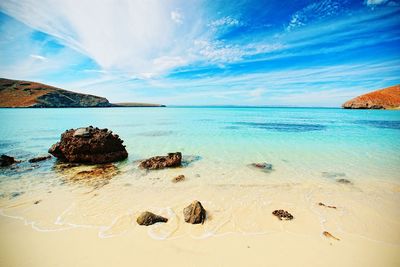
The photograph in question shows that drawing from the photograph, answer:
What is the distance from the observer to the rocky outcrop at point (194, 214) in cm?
496

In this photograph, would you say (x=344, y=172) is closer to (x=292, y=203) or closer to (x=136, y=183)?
(x=292, y=203)

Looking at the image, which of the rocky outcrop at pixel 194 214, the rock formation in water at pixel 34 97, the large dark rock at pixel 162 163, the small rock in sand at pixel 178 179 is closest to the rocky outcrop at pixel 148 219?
the rocky outcrop at pixel 194 214

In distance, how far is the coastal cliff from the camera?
322 ft

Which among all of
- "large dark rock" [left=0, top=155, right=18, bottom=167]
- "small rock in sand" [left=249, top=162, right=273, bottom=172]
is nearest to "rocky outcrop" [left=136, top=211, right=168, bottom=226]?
"small rock in sand" [left=249, top=162, right=273, bottom=172]

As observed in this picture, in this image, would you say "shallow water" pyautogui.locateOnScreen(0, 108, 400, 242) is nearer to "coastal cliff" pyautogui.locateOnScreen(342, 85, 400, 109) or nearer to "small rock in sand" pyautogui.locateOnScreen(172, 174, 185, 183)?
"small rock in sand" pyautogui.locateOnScreen(172, 174, 185, 183)

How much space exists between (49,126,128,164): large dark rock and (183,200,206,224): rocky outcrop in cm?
724

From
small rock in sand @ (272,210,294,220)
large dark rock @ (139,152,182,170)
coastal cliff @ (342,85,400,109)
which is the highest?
coastal cliff @ (342,85,400,109)

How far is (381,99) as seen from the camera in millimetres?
102062

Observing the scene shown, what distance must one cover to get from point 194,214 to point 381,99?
138270 mm

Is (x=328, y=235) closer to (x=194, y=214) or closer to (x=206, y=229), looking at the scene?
(x=206, y=229)

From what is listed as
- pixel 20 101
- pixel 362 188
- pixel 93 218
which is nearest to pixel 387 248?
pixel 362 188

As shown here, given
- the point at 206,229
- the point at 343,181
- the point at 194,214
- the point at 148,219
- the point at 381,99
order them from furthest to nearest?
1. the point at 381,99
2. the point at 343,181
3. the point at 194,214
4. the point at 148,219
5. the point at 206,229

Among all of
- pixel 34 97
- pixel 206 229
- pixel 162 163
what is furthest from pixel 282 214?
pixel 34 97

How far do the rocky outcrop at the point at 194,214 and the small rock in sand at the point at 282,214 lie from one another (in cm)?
203
